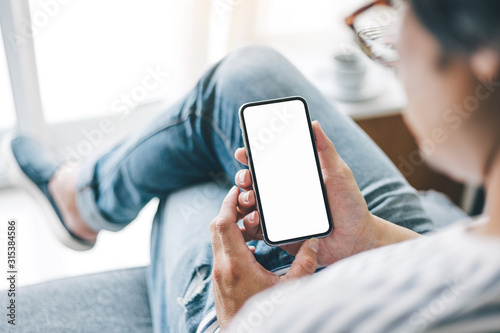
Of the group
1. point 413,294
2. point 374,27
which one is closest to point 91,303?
point 413,294

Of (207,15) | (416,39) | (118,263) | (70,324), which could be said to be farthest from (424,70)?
(118,263)

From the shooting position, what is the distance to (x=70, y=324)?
2.13ft

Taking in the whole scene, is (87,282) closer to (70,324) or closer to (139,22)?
(70,324)

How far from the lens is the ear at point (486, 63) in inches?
12.7

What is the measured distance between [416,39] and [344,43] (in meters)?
0.97

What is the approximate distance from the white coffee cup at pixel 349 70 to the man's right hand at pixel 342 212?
1.68ft

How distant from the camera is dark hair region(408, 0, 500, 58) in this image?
0.31 m

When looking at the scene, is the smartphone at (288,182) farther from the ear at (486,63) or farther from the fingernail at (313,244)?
the ear at (486,63)

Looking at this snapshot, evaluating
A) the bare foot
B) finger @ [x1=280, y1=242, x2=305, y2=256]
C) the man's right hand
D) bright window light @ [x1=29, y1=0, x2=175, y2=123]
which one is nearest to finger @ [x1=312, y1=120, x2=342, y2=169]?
the man's right hand

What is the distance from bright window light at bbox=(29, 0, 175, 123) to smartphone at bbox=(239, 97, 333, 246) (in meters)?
0.68

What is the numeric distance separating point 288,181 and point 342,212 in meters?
0.07

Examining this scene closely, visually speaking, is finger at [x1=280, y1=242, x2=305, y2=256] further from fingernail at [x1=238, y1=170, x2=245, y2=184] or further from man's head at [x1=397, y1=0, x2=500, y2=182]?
man's head at [x1=397, y1=0, x2=500, y2=182]

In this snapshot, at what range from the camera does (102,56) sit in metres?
1.23

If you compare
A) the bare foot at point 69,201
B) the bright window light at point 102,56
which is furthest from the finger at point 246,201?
the bright window light at point 102,56
